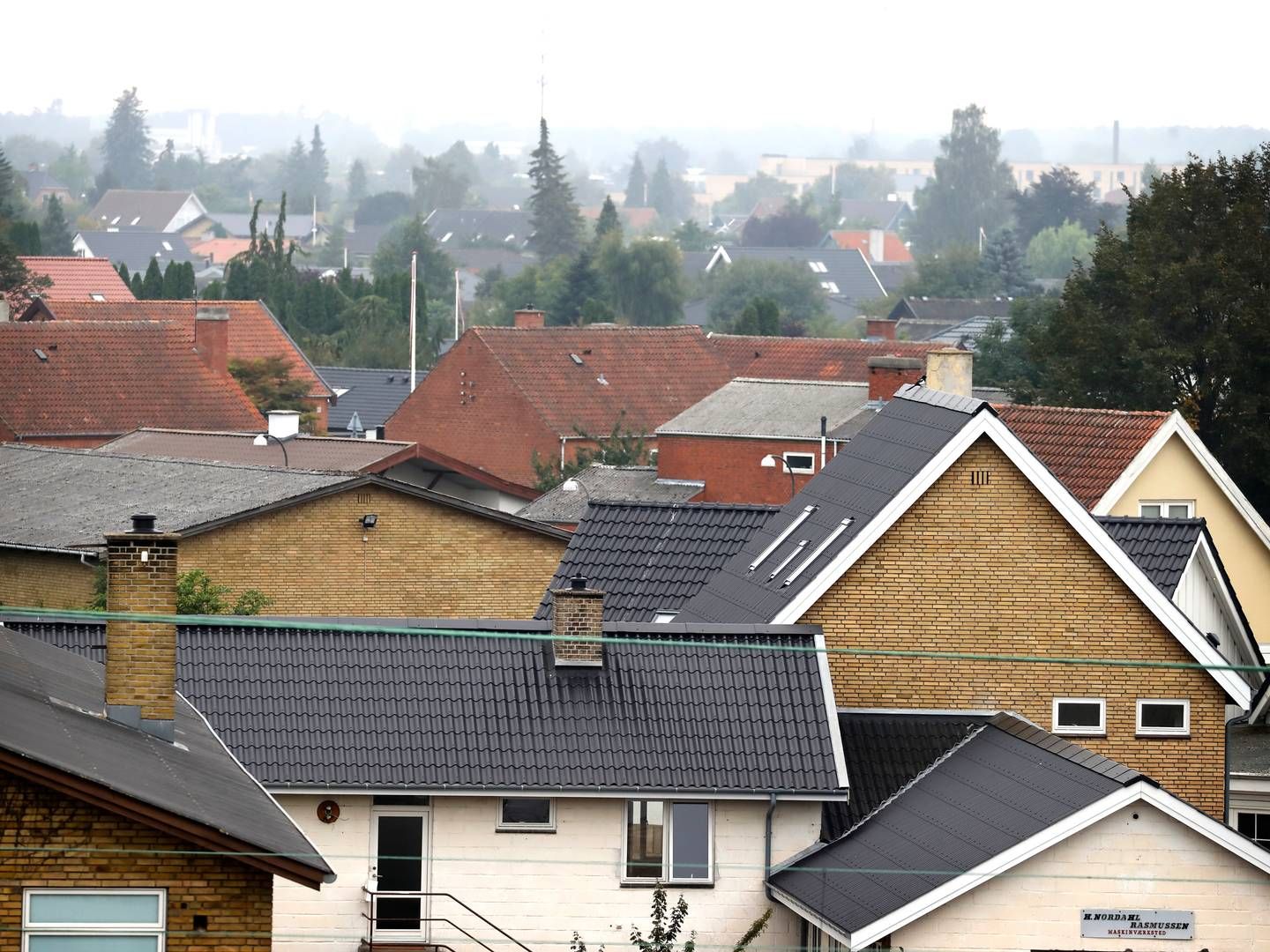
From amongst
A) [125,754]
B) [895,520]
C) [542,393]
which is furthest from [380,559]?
[542,393]

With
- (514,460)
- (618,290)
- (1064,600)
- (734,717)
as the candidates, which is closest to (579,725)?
(734,717)

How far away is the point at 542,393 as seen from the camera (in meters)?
65.4

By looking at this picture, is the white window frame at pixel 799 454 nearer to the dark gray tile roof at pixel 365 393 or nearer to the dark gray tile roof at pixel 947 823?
the dark gray tile roof at pixel 365 393

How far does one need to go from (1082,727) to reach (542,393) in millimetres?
42999

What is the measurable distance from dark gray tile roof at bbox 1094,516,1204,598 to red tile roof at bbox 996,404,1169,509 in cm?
601

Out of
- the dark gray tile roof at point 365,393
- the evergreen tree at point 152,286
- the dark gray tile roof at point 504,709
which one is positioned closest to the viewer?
the dark gray tile roof at point 504,709

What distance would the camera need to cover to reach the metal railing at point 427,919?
Answer: 65.3 feet

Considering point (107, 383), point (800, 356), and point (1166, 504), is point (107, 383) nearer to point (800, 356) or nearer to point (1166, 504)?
point (800, 356)

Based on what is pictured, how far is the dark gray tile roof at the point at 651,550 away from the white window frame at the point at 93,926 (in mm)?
11357

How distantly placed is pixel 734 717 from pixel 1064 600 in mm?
4014

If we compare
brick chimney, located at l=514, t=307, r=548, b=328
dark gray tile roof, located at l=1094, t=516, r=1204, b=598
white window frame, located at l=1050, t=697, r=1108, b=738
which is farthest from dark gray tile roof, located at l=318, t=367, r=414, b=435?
white window frame, located at l=1050, t=697, r=1108, b=738

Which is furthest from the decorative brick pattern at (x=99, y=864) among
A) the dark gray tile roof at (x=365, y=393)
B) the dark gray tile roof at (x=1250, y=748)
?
the dark gray tile roof at (x=365, y=393)

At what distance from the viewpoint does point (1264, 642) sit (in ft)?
109

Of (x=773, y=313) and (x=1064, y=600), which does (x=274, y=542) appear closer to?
(x=1064, y=600)
